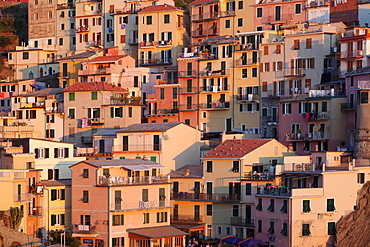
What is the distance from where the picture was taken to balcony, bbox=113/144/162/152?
84744 millimetres

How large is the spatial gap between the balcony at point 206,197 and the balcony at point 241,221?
148 cm

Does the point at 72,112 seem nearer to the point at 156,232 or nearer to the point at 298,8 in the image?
the point at 298,8

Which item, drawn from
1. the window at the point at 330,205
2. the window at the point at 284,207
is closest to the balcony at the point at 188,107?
the window at the point at 284,207

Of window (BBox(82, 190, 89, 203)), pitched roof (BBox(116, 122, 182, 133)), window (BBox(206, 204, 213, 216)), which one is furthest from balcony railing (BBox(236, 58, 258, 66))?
window (BBox(82, 190, 89, 203))

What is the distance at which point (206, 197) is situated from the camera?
7919 cm

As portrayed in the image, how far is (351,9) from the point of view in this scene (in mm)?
97375

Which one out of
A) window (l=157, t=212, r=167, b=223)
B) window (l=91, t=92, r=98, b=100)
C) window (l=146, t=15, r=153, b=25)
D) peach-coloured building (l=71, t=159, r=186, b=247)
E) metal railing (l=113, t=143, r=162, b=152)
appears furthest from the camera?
window (l=146, t=15, r=153, b=25)

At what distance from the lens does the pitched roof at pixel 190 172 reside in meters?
81.3

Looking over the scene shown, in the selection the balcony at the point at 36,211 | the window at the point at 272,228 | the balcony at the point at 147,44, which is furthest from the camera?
the balcony at the point at 147,44

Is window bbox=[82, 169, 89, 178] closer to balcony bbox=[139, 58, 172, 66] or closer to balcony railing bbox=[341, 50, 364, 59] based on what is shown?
balcony railing bbox=[341, 50, 364, 59]

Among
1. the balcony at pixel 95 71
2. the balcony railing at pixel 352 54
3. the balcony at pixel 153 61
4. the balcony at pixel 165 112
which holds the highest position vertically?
the balcony at pixel 153 61

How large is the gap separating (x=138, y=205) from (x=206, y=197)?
23.2 ft

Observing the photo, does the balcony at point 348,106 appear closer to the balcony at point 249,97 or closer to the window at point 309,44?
the window at point 309,44

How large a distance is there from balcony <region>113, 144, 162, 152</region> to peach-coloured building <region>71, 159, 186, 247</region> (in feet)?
24.9
